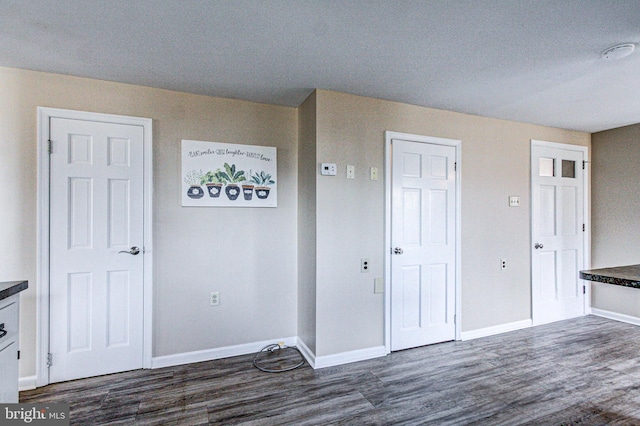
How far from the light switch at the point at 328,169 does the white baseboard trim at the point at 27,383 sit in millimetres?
2634

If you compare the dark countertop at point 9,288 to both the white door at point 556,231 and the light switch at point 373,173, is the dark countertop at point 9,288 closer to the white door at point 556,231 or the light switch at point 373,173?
the light switch at point 373,173

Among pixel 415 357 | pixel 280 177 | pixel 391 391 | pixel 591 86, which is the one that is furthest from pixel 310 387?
pixel 591 86

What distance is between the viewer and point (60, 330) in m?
2.44

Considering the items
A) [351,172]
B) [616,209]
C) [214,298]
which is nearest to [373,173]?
[351,172]

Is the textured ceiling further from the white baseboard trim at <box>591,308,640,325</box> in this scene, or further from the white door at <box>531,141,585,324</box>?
the white baseboard trim at <box>591,308,640,325</box>

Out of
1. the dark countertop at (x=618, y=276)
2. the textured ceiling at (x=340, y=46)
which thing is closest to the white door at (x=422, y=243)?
the textured ceiling at (x=340, y=46)

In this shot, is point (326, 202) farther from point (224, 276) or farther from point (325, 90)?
point (224, 276)

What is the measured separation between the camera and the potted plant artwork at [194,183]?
2812 mm

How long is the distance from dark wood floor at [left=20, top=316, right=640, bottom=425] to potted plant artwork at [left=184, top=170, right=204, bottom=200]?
1.47 m

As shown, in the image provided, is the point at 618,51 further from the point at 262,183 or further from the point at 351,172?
the point at 262,183

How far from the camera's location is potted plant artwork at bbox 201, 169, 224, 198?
2.87 metres

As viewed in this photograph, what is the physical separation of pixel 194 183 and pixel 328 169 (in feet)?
3.87

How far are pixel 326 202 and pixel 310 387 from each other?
144 cm

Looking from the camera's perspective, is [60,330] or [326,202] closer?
[60,330]
